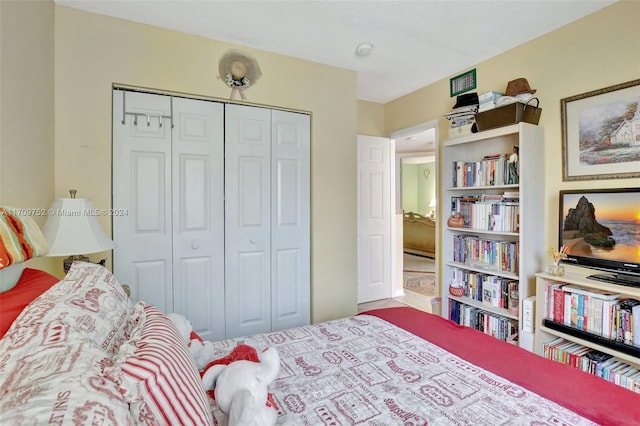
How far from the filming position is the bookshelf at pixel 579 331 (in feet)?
5.88

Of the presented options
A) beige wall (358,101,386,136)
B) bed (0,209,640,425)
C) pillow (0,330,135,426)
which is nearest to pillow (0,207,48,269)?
bed (0,209,640,425)

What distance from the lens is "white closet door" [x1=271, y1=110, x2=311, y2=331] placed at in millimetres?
2816

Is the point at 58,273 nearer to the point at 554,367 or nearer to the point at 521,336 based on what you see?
the point at 554,367

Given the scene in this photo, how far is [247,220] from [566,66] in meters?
2.72

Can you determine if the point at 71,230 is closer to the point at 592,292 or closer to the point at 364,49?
the point at 364,49

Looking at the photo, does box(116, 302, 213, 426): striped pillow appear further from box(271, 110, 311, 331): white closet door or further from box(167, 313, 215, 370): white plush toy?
box(271, 110, 311, 331): white closet door

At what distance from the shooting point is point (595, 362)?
1962mm

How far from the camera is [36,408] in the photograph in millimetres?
504

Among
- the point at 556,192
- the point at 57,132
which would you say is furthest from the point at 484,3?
the point at 57,132

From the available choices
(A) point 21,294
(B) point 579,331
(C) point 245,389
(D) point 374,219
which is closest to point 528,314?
(B) point 579,331

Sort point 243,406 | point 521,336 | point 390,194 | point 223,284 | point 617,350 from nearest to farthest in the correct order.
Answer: point 243,406 < point 617,350 < point 521,336 < point 223,284 < point 390,194

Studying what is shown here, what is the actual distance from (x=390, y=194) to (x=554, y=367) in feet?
10.1

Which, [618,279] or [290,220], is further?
[290,220]

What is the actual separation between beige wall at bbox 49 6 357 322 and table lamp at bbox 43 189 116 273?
0.50 meters
